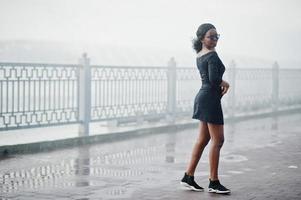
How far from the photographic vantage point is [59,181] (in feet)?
22.4

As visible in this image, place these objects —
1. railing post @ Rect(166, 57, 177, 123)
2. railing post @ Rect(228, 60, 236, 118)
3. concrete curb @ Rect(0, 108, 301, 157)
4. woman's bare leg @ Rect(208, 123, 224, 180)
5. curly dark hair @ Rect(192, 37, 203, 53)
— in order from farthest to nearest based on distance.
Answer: railing post @ Rect(228, 60, 236, 118)
railing post @ Rect(166, 57, 177, 123)
concrete curb @ Rect(0, 108, 301, 157)
curly dark hair @ Rect(192, 37, 203, 53)
woman's bare leg @ Rect(208, 123, 224, 180)

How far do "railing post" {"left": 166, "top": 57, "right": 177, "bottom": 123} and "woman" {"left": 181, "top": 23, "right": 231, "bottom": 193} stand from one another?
26.8 ft

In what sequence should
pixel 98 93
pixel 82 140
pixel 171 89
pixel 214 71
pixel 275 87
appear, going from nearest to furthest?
1. pixel 214 71
2. pixel 82 140
3. pixel 98 93
4. pixel 171 89
5. pixel 275 87

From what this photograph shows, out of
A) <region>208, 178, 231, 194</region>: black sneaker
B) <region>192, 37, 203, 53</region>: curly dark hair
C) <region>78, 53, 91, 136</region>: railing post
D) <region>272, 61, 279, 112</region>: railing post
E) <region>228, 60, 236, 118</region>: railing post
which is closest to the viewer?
<region>208, 178, 231, 194</region>: black sneaker

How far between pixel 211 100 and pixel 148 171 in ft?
6.19

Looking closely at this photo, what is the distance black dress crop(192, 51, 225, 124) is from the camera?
240 inches

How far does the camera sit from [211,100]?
6250 millimetres

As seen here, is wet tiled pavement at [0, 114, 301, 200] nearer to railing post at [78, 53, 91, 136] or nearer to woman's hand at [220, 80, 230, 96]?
railing post at [78, 53, 91, 136]

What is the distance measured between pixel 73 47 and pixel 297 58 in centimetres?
1601

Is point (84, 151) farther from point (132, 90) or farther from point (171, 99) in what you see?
point (171, 99)

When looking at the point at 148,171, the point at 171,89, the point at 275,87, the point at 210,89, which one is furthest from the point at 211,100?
the point at 275,87

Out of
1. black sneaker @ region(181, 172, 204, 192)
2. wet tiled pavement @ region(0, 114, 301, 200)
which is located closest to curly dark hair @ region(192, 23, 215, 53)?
black sneaker @ region(181, 172, 204, 192)

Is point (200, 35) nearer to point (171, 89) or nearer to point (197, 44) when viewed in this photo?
point (197, 44)

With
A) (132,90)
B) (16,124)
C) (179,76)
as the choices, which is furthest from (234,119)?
(16,124)
